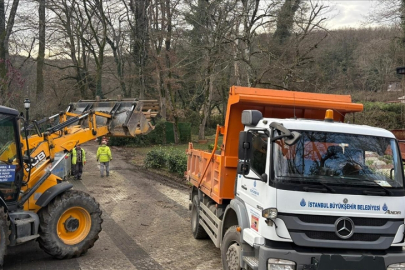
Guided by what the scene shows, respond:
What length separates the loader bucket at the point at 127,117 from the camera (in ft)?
29.4

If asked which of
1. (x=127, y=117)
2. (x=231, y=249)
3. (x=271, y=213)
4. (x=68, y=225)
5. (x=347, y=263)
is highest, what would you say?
(x=127, y=117)

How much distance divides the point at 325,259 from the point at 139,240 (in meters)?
4.91

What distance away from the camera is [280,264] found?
466 cm

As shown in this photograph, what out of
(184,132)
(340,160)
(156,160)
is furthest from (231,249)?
(184,132)

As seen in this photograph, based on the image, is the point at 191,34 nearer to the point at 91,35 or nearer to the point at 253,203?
the point at 91,35

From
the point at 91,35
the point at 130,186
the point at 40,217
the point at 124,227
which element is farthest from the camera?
the point at 91,35

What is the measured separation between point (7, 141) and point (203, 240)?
429 cm

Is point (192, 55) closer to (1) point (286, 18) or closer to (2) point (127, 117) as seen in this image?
(1) point (286, 18)

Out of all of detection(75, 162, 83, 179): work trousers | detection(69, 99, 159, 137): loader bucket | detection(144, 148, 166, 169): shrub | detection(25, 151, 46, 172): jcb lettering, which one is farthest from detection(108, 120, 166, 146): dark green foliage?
detection(25, 151, 46, 172): jcb lettering

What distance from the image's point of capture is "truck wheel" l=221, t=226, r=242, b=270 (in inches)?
217

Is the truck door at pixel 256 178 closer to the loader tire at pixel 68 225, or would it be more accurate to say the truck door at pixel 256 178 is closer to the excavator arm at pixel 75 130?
the loader tire at pixel 68 225

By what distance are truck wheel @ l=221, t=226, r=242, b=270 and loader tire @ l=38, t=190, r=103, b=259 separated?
2711 mm

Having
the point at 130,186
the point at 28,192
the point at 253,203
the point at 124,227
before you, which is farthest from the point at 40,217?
the point at 130,186

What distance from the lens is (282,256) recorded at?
466 centimetres
